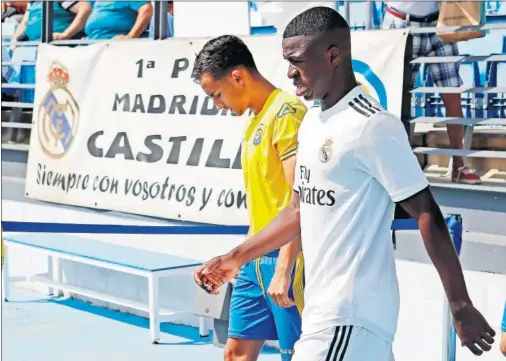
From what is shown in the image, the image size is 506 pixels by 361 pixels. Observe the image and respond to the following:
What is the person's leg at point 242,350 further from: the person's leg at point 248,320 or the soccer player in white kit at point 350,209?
the soccer player in white kit at point 350,209

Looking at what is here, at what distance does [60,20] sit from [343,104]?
7.48 m

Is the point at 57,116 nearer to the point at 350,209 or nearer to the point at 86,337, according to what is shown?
the point at 86,337

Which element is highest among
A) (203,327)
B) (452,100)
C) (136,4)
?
(136,4)

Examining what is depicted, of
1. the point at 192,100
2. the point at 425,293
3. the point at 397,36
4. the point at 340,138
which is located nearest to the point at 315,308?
the point at 340,138

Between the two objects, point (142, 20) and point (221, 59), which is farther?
point (142, 20)

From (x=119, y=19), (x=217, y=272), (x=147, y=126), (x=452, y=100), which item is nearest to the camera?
(x=217, y=272)

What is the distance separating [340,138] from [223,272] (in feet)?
2.61

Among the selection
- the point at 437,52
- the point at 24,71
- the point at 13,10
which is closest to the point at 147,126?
the point at 437,52

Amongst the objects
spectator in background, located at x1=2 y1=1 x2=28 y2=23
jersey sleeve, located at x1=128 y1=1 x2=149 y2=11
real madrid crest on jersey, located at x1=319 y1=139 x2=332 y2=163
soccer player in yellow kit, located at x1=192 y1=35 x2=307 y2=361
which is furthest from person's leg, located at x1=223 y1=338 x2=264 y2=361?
spectator in background, located at x1=2 y1=1 x2=28 y2=23

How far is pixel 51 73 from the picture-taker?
358 inches

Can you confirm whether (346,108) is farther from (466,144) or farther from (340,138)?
(466,144)

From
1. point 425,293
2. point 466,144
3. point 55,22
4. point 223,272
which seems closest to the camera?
point 223,272

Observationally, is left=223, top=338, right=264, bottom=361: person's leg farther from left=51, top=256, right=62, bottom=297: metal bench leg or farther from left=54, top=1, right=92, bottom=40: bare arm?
left=54, top=1, right=92, bottom=40: bare arm

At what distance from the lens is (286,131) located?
412cm
